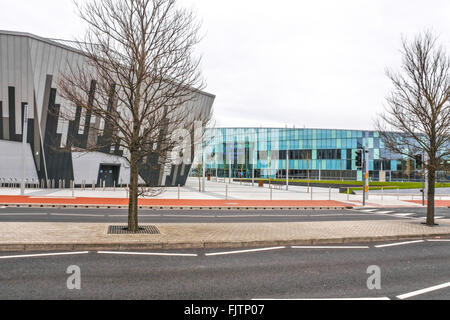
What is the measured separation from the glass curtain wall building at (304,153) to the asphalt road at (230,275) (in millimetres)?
51247

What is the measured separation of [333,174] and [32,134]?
5462cm

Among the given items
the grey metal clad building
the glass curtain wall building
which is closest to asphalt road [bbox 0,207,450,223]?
the grey metal clad building

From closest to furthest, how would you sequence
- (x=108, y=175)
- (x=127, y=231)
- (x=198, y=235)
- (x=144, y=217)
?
1. (x=198, y=235)
2. (x=127, y=231)
3. (x=144, y=217)
4. (x=108, y=175)

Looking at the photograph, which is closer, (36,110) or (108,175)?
(36,110)

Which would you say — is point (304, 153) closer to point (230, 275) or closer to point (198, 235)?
point (198, 235)

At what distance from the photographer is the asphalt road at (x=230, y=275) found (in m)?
5.60

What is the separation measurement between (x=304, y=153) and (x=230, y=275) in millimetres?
67858

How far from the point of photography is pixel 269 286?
6.05 metres

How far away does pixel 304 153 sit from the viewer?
238 feet

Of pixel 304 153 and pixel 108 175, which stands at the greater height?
pixel 304 153

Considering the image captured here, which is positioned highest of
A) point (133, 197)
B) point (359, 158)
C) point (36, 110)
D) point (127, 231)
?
point (36, 110)

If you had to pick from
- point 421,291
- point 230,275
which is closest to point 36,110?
point 230,275
